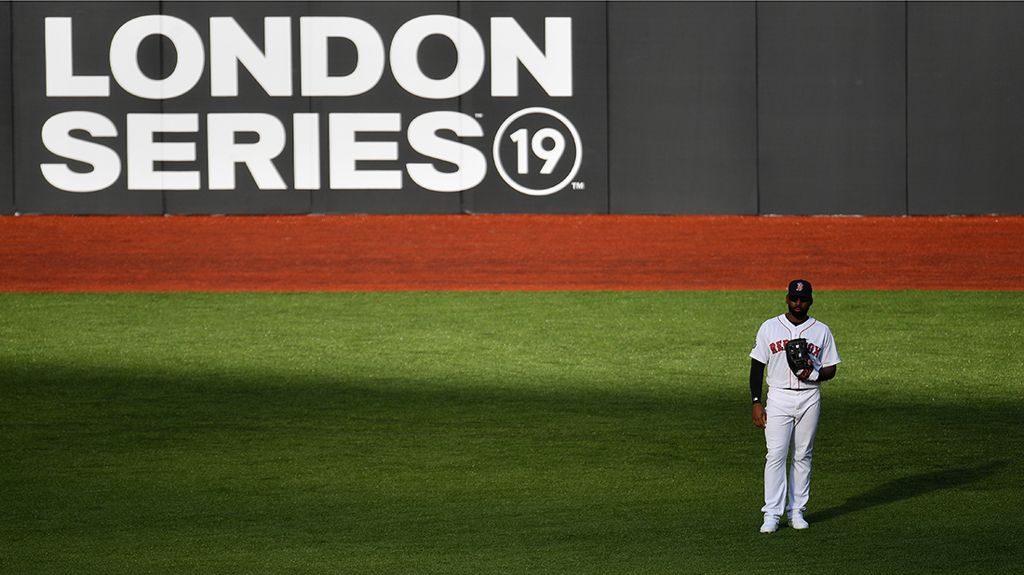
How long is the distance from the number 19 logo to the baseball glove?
1851 cm

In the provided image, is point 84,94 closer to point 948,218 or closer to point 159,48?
point 159,48

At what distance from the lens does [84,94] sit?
85.3 feet

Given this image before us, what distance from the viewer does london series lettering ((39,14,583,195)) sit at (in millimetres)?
26000

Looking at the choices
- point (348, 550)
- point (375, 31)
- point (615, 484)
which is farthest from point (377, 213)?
point (348, 550)

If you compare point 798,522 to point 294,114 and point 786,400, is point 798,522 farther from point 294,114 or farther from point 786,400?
point 294,114

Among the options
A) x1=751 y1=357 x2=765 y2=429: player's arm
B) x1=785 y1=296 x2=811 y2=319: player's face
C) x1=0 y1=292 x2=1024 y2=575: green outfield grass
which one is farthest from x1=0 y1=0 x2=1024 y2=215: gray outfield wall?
x1=785 y1=296 x2=811 y2=319: player's face

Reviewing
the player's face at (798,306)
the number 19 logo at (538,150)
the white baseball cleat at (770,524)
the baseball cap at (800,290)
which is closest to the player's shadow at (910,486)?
the white baseball cleat at (770,524)

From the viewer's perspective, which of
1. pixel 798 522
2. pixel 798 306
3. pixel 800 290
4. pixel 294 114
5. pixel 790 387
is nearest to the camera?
pixel 800 290

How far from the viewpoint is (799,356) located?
804 centimetres

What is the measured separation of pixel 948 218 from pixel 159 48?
587 inches

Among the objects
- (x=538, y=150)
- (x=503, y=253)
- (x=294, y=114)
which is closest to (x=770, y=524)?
(x=503, y=253)

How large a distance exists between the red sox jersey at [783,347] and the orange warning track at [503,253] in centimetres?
1159

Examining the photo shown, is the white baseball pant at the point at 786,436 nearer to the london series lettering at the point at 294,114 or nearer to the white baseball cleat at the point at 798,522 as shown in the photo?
the white baseball cleat at the point at 798,522

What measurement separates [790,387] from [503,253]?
1481 cm
